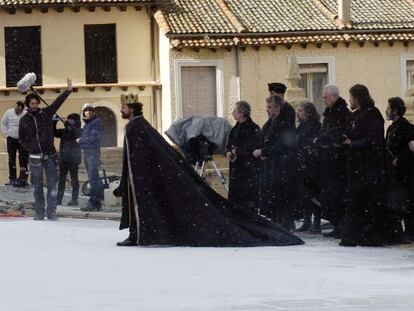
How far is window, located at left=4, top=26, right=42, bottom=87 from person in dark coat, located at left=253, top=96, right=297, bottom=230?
27.1 meters

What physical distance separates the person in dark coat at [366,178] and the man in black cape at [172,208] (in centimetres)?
71

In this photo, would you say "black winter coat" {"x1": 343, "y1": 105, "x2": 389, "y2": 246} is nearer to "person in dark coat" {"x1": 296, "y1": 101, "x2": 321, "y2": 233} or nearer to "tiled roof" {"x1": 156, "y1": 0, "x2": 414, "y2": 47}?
"person in dark coat" {"x1": 296, "y1": 101, "x2": 321, "y2": 233}

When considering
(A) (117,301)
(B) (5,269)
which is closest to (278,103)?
(B) (5,269)

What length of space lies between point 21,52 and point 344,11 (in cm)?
1026

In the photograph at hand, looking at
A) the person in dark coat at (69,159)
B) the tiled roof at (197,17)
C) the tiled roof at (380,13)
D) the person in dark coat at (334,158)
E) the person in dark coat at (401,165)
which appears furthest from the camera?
the tiled roof at (380,13)

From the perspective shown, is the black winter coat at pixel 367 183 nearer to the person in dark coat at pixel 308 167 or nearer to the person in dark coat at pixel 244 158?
the person in dark coat at pixel 308 167

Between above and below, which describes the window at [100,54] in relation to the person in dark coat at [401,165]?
above

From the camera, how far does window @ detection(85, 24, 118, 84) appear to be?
46406mm

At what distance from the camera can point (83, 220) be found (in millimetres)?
22391

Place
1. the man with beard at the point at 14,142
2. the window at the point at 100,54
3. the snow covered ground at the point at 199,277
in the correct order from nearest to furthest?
the snow covered ground at the point at 199,277 < the man with beard at the point at 14,142 < the window at the point at 100,54

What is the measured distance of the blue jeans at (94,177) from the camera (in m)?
24.4

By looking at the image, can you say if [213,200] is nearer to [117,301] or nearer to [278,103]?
[278,103]

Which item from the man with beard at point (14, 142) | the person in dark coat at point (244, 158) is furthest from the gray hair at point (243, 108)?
the man with beard at point (14, 142)

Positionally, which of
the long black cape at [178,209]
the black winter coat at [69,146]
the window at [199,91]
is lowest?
the long black cape at [178,209]
